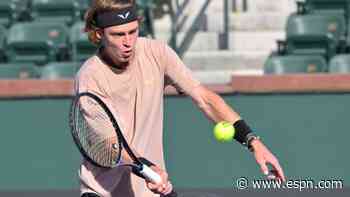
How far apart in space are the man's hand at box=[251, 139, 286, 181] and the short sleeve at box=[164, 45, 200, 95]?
0.39 m

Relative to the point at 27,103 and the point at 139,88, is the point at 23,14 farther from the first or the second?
the point at 139,88

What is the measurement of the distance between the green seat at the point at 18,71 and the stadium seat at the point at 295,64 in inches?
79.7

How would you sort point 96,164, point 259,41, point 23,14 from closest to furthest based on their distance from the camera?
point 96,164 → point 259,41 → point 23,14

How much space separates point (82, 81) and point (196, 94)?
478mm

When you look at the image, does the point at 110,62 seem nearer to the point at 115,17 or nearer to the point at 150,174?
the point at 115,17

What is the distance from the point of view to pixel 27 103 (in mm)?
7715

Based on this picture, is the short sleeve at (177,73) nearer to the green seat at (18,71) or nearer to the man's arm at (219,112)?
the man's arm at (219,112)

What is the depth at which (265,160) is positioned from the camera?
160 inches

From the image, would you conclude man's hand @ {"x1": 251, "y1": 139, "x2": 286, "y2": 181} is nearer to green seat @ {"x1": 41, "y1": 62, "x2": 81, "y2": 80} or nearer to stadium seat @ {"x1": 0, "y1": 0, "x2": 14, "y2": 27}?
green seat @ {"x1": 41, "y1": 62, "x2": 81, "y2": 80}

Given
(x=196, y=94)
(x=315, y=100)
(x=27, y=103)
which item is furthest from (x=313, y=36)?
(x=196, y=94)

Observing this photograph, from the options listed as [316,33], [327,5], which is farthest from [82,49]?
[327,5]

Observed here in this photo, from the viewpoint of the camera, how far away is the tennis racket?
4121 mm

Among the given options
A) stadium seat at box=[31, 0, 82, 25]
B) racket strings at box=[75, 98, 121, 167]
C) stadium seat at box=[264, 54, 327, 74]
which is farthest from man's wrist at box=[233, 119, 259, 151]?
stadium seat at box=[31, 0, 82, 25]

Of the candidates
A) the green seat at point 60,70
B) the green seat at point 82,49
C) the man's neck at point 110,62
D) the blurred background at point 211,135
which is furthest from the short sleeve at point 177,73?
the green seat at point 82,49
